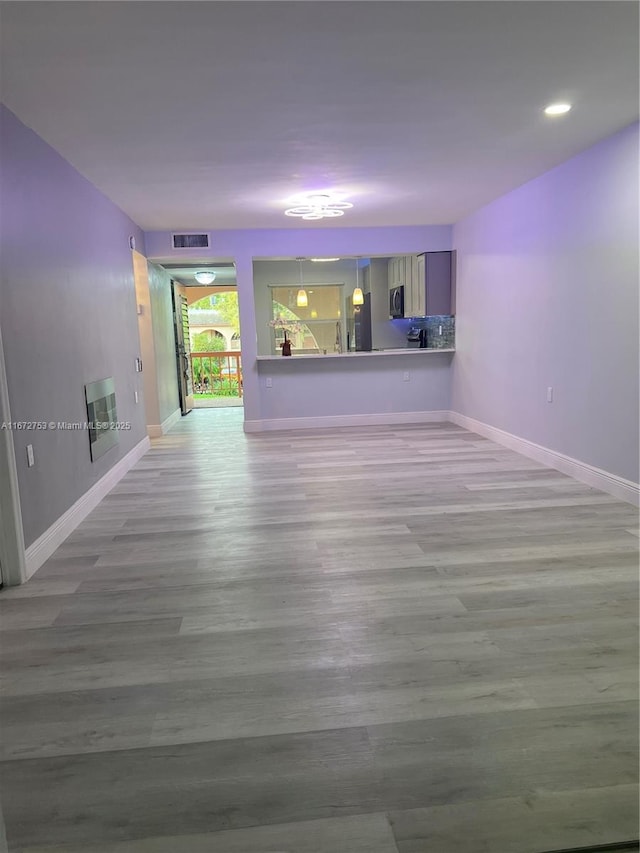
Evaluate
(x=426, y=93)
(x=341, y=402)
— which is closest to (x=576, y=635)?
(x=426, y=93)

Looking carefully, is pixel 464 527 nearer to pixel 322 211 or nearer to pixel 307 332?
pixel 322 211

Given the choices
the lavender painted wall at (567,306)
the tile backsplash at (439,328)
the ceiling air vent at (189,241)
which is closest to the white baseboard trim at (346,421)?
the tile backsplash at (439,328)

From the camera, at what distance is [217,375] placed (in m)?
11.5

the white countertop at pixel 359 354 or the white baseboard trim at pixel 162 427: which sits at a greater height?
the white countertop at pixel 359 354

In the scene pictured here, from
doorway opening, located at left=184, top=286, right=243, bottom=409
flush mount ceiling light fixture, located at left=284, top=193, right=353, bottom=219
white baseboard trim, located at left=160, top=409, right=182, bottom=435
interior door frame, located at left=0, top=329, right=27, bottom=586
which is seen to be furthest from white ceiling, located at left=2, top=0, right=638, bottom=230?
doorway opening, located at left=184, top=286, right=243, bottom=409

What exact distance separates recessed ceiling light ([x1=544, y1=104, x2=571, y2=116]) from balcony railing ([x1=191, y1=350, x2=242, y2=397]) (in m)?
8.64

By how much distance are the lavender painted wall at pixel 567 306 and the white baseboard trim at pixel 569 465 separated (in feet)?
0.19

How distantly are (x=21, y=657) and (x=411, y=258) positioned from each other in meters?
6.38

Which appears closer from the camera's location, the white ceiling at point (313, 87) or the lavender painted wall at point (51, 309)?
the white ceiling at point (313, 87)

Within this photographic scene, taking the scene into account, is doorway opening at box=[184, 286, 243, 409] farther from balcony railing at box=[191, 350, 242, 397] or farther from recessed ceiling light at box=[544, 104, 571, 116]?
recessed ceiling light at box=[544, 104, 571, 116]

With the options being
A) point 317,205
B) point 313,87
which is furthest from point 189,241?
point 313,87

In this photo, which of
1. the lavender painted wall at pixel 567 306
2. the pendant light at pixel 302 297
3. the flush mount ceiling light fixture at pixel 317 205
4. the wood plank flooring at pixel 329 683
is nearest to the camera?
the wood plank flooring at pixel 329 683

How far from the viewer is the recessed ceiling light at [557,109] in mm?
3072

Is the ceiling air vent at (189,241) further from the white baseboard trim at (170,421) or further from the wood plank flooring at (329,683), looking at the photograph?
the wood plank flooring at (329,683)
